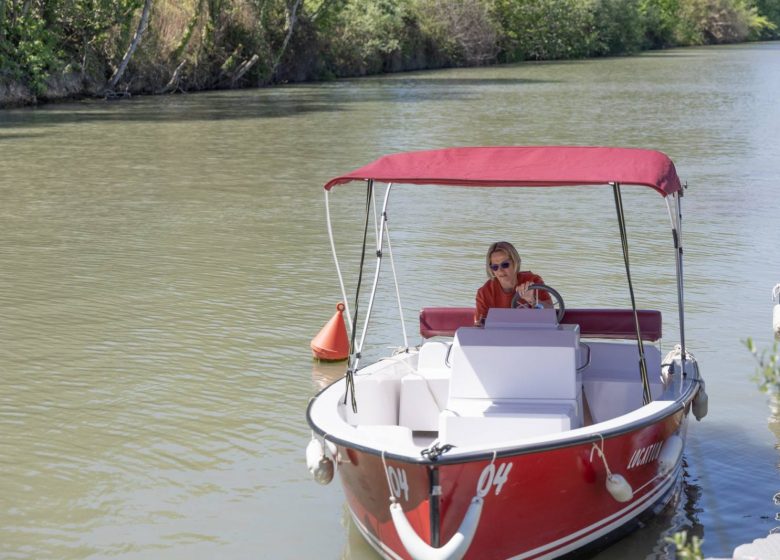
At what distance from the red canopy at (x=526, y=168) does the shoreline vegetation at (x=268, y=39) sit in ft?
99.9

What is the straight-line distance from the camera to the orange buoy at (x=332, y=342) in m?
9.75

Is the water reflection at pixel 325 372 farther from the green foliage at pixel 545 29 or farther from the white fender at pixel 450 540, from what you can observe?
the green foliage at pixel 545 29

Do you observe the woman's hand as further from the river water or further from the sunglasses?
the river water

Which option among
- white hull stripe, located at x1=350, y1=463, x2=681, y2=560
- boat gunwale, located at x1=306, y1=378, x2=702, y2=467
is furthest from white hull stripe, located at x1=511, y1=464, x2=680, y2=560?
boat gunwale, located at x1=306, y1=378, x2=702, y2=467

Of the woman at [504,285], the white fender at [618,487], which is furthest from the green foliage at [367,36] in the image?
the white fender at [618,487]

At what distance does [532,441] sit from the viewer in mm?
5512

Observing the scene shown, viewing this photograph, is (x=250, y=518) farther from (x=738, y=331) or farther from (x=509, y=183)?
(x=738, y=331)

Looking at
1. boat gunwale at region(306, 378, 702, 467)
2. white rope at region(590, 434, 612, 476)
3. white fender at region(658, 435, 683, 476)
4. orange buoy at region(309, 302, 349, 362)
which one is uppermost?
boat gunwale at region(306, 378, 702, 467)

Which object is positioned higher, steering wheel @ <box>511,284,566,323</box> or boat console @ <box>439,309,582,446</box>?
steering wheel @ <box>511,284,566,323</box>

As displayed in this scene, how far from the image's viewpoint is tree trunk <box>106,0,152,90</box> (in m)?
38.8

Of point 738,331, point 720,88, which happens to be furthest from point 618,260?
point 720,88

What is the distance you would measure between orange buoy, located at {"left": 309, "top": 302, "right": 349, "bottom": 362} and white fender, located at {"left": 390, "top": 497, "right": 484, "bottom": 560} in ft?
13.9

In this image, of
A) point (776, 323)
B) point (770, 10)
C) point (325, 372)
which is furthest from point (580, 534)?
point (770, 10)

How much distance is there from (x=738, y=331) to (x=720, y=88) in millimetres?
31739
